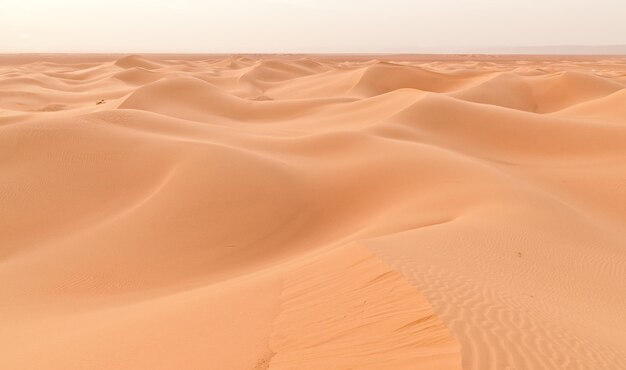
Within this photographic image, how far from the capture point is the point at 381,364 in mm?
2973

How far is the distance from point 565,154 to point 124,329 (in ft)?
36.0

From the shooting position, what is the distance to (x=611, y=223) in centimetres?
830

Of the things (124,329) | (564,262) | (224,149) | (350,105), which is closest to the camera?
(124,329)

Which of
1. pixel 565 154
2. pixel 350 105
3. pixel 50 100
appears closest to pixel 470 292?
pixel 565 154

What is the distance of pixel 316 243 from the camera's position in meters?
7.08

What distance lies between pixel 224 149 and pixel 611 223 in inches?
244

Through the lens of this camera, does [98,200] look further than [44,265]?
Yes

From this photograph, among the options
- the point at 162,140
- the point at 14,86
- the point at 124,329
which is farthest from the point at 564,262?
the point at 14,86

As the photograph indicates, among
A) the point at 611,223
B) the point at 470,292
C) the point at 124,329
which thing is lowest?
the point at 611,223

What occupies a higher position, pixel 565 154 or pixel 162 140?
pixel 162 140

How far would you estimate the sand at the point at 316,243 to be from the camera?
11.3 ft

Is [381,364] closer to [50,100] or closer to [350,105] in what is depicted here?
[350,105]

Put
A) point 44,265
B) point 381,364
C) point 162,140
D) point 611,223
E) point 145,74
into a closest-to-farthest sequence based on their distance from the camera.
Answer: point 381,364 < point 44,265 < point 611,223 < point 162,140 < point 145,74

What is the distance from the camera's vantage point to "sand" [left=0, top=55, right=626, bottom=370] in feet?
11.3
